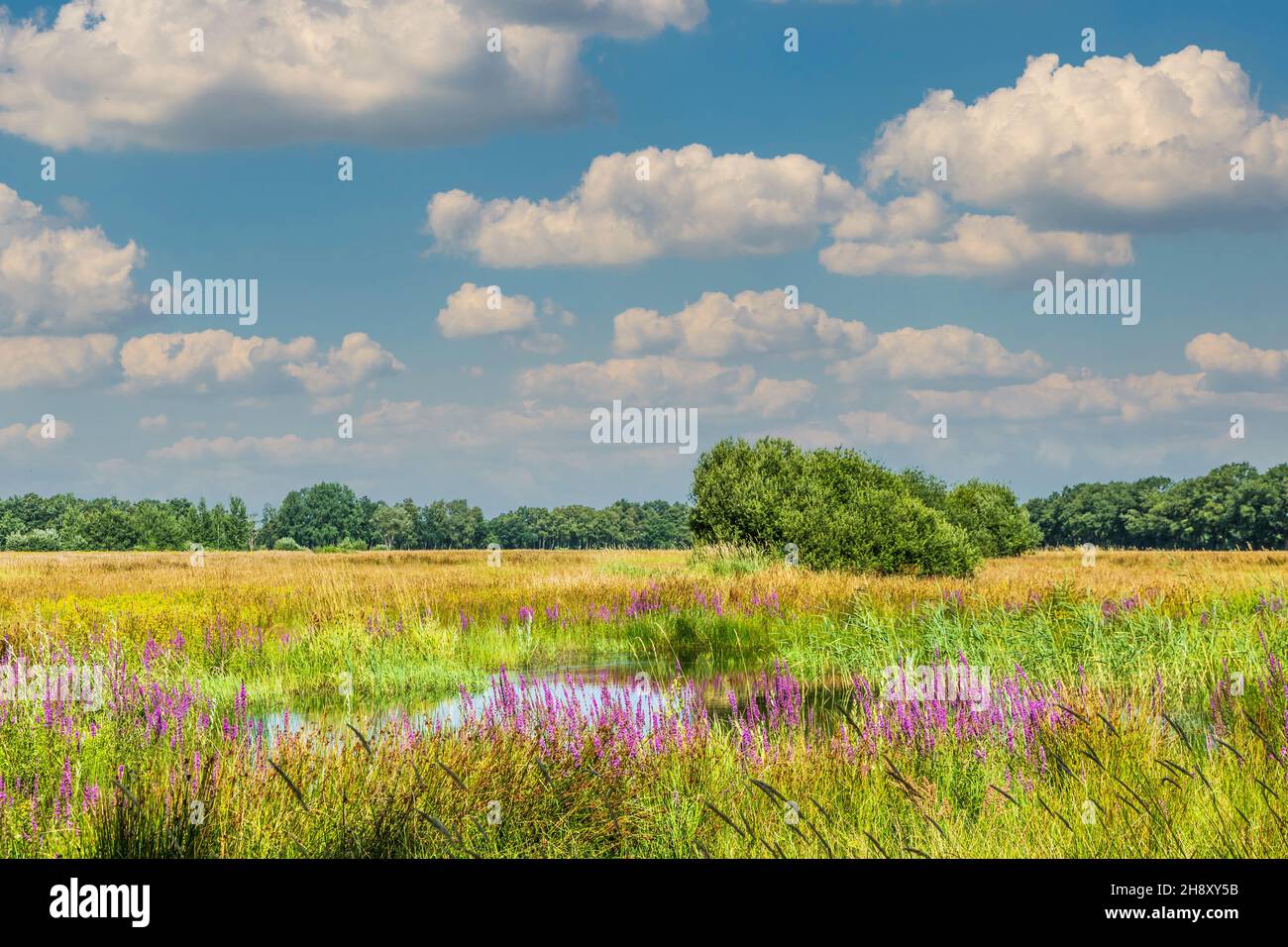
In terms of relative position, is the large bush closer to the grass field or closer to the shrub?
the shrub

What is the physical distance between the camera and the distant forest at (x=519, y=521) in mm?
102000

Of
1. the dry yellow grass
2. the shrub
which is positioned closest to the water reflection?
the dry yellow grass

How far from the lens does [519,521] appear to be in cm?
15712

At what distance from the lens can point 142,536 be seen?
103m

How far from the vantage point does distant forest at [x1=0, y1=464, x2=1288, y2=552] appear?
10200 centimetres

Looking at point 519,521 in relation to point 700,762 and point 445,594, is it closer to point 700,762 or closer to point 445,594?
point 445,594

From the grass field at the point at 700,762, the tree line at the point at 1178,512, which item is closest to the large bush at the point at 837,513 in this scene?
the grass field at the point at 700,762

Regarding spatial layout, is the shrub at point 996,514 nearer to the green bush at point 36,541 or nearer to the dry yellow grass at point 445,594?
the dry yellow grass at point 445,594

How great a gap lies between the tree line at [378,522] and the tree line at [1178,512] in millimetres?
52173

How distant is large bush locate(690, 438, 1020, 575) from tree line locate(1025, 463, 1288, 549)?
62.7 metres
